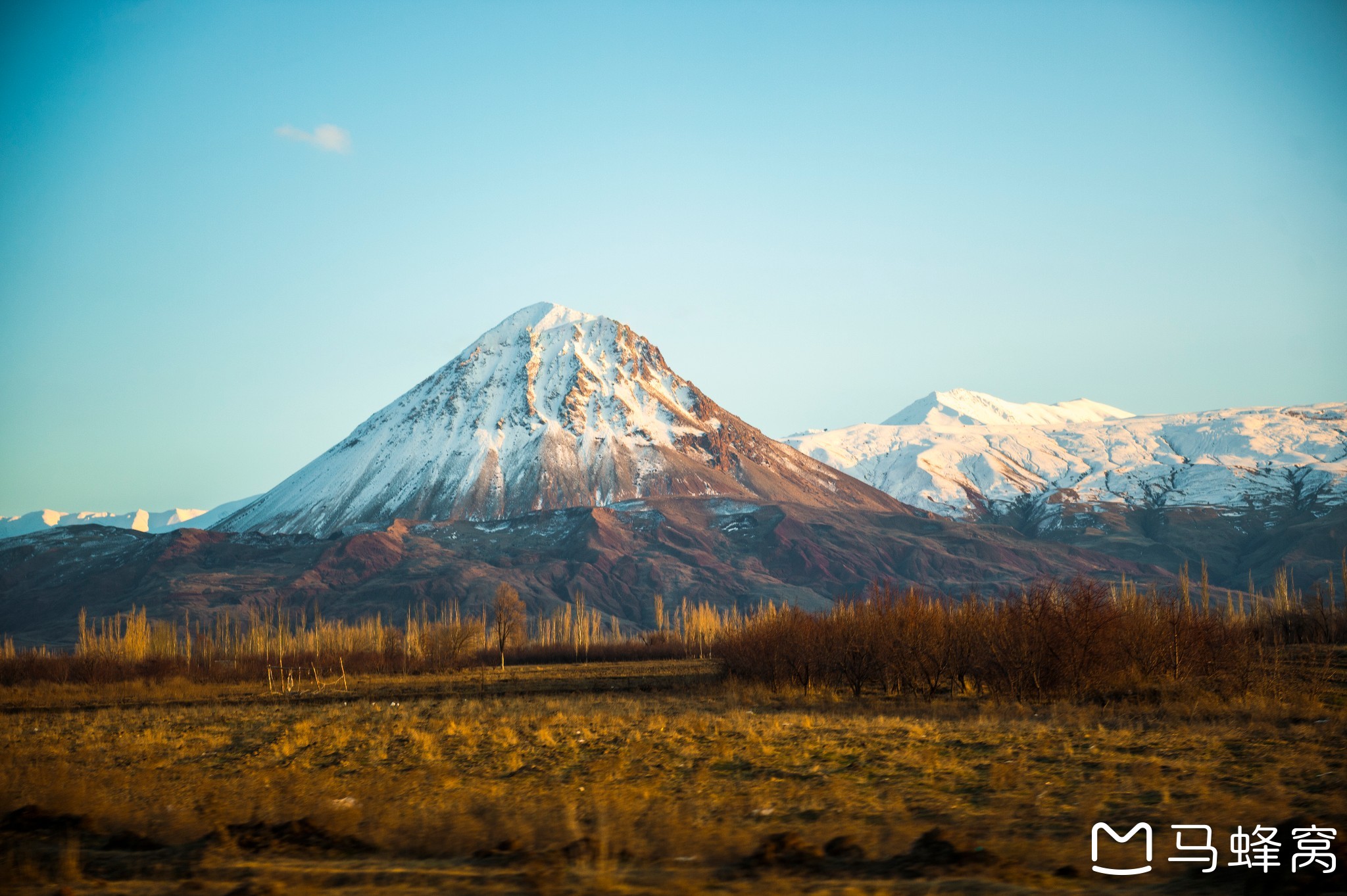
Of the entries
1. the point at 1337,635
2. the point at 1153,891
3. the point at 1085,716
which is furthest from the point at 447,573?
the point at 1153,891

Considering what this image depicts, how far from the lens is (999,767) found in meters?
16.4

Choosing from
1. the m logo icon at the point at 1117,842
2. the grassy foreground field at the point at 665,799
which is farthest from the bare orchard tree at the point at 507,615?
the m logo icon at the point at 1117,842

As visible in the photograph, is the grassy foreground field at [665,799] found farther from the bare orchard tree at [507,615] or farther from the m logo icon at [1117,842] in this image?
the bare orchard tree at [507,615]

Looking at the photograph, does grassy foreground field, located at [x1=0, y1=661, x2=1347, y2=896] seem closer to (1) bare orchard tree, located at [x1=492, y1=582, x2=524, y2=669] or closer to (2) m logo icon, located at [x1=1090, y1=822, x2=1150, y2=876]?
(2) m logo icon, located at [x1=1090, y1=822, x2=1150, y2=876]

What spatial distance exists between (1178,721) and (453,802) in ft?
55.9

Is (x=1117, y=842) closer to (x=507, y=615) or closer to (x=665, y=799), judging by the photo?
(x=665, y=799)

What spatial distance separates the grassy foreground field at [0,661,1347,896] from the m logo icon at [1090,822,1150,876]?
146 millimetres

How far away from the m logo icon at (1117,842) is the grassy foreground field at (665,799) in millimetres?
146

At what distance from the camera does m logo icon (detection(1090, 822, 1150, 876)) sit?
10.6 meters

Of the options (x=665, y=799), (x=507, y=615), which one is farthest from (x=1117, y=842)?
(x=507, y=615)

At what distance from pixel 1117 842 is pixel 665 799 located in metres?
6.52

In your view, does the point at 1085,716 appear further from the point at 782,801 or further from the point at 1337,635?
the point at 1337,635

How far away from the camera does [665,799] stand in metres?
15.2

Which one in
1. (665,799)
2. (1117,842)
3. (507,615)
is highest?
(1117,842)
